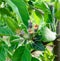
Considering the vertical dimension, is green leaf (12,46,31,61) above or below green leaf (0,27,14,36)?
below

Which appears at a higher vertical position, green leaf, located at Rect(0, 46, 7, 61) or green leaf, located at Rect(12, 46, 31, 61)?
green leaf, located at Rect(0, 46, 7, 61)

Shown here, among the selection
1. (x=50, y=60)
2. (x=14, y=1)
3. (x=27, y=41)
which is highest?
(x=14, y=1)

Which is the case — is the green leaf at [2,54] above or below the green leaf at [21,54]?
above

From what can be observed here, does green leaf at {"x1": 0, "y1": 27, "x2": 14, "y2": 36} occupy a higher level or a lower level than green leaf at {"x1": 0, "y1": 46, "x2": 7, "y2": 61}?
higher

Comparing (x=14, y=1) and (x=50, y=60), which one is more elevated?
(x=14, y=1)

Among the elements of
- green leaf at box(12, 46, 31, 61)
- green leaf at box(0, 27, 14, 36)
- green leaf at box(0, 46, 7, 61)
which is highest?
green leaf at box(0, 27, 14, 36)

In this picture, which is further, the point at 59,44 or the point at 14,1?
the point at 59,44

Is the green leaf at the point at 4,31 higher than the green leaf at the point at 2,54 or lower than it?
higher

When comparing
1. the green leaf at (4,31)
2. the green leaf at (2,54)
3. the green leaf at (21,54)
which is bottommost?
the green leaf at (21,54)

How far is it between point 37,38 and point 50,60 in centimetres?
15

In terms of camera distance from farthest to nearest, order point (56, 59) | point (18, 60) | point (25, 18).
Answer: point (56, 59) → point (18, 60) → point (25, 18)

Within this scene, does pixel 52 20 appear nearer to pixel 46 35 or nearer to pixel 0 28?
pixel 46 35

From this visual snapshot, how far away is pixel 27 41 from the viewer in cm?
42

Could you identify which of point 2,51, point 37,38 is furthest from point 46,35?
point 2,51
